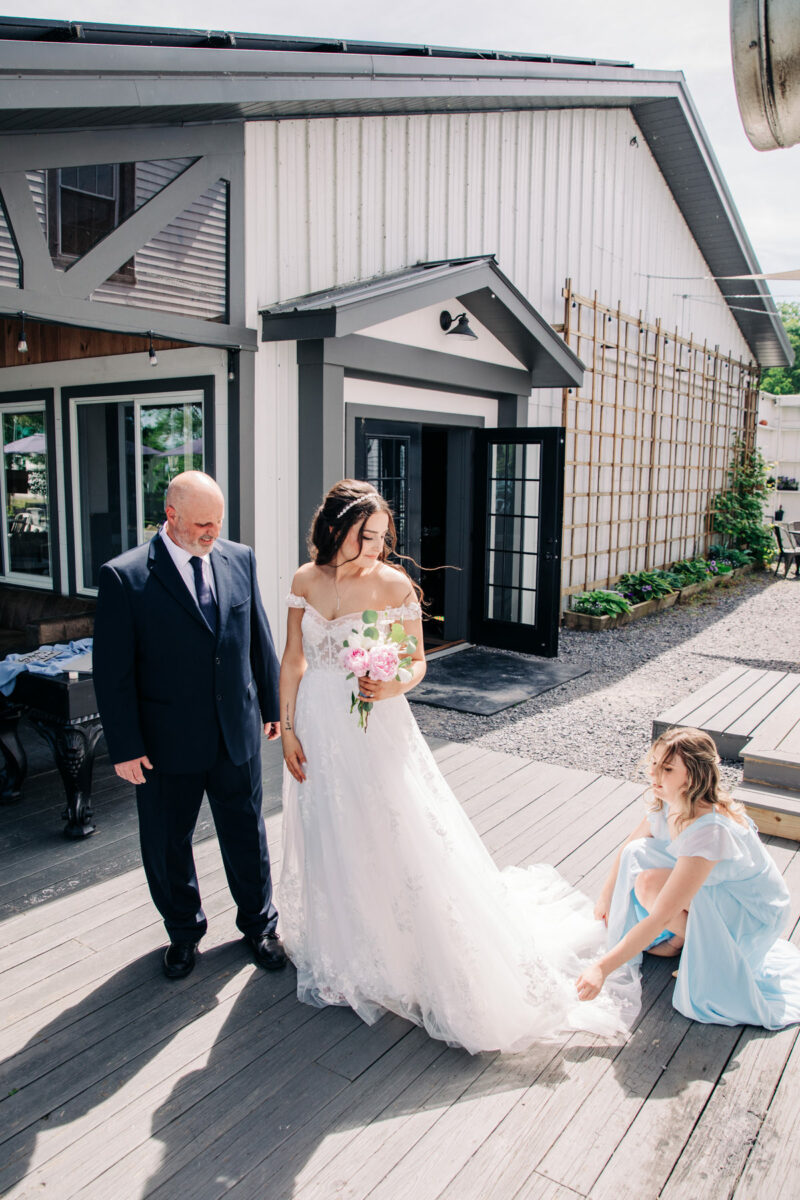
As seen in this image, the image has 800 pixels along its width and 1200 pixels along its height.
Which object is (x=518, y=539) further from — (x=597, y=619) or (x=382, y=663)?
(x=382, y=663)

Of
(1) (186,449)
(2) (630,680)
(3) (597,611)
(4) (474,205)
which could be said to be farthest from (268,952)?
(3) (597,611)

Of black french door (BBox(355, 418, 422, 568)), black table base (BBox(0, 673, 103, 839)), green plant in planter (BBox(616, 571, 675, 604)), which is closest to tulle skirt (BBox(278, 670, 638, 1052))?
black table base (BBox(0, 673, 103, 839))

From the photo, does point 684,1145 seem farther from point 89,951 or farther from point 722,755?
point 722,755

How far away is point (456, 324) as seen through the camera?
7129 mm

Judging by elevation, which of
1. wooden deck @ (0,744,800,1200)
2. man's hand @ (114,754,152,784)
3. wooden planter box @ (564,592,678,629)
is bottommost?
wooden deck @ (0,744,800,1200)

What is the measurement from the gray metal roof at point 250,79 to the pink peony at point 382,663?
9.68 feet

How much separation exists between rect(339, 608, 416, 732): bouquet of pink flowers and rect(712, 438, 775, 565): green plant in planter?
47.0ft

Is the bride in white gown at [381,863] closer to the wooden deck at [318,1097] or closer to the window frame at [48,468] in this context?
the wooden deck at [318,1097]

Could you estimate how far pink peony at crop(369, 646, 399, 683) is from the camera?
2594 millimetres

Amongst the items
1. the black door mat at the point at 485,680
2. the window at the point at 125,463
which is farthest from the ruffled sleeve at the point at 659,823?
the window at the point at 125,463

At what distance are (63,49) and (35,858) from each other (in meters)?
3.63

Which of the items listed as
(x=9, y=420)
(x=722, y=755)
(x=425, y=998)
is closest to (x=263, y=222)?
(x=9, y=420)

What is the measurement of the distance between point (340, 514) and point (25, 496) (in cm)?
588

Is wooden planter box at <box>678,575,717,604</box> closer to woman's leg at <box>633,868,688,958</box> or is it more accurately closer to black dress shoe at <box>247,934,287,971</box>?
woman's leg at <box>633,868,688,958</box>
